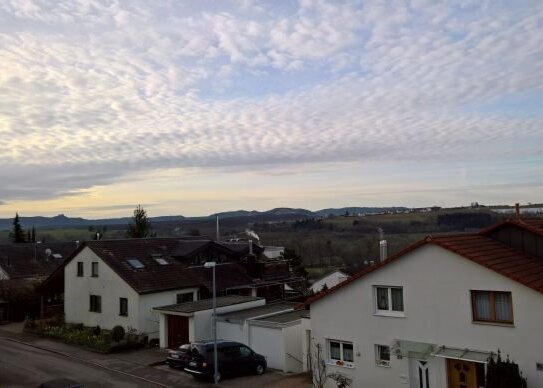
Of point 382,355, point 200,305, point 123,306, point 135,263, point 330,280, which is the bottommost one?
point 330,280

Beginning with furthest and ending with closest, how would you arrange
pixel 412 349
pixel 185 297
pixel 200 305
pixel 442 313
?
pixel 185 297
pixel 200 305
pixel 412 349
pixel 442 313

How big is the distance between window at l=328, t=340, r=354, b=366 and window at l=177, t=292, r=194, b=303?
15396mm

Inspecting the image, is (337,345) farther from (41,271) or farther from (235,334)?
(41,271)

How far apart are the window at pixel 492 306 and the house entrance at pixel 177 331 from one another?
16.8 metres

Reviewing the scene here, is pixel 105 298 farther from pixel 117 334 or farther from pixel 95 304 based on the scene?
pixel 117 334

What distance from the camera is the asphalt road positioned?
25156 mm

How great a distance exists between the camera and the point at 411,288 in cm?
2094

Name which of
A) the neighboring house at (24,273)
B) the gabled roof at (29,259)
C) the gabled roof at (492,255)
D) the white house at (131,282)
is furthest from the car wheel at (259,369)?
the gabled roof at (29,259)

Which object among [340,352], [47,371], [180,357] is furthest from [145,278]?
[340,352]

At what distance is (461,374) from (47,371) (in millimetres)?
19561

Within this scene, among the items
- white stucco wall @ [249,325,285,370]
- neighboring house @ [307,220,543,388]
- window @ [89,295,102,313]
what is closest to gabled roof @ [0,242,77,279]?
window @ [89,295,102,313]

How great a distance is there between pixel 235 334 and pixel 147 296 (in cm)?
773

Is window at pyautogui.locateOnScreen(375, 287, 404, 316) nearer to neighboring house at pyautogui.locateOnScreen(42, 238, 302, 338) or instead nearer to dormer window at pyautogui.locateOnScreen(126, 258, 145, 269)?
neighboring house at pyautogui.locateOnScreen(42, 238, 302, 338)

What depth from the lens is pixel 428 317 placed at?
20.5 meters
